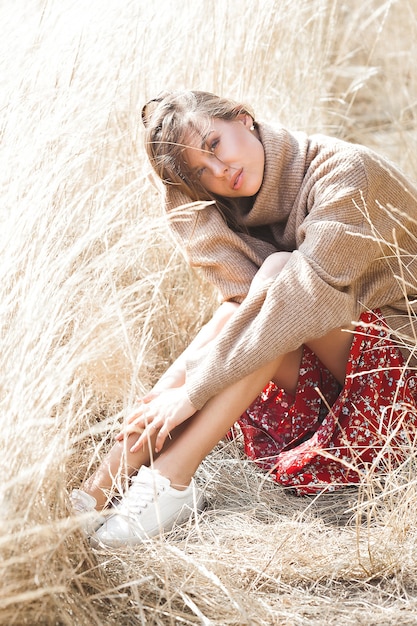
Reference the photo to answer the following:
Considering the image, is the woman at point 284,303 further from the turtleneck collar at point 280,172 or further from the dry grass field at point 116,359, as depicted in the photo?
the dry grass field at point 116,359

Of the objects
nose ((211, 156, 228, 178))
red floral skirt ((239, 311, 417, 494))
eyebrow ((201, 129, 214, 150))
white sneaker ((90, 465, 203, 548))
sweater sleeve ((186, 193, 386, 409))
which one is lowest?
red floral skirt ((239, 311, 417, 494))

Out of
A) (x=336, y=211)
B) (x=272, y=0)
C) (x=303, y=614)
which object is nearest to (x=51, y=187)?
(x=336, y=211)

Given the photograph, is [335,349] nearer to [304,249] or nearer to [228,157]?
[304,249]

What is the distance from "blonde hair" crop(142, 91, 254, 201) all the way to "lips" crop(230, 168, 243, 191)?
0.08m

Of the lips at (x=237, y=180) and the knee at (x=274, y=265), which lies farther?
the lips at (x=237, y=180)

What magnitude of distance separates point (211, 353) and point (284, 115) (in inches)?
58.6

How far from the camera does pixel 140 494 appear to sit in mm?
1793

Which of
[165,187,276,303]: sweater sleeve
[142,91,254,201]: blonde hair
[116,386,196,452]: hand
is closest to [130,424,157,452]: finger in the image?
[116,386,196,452]: hand

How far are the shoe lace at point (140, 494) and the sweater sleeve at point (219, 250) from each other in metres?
0.50

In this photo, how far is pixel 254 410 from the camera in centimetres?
213

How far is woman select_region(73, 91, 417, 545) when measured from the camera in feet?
5.94

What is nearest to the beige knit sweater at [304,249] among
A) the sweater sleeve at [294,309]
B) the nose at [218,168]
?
the sweater sleeve at [294,309]

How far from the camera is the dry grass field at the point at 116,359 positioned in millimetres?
Answer: 1390

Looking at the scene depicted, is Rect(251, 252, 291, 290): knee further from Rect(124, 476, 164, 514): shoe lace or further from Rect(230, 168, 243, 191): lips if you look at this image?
Rect(124, 476, 164, 514): shoe lace
